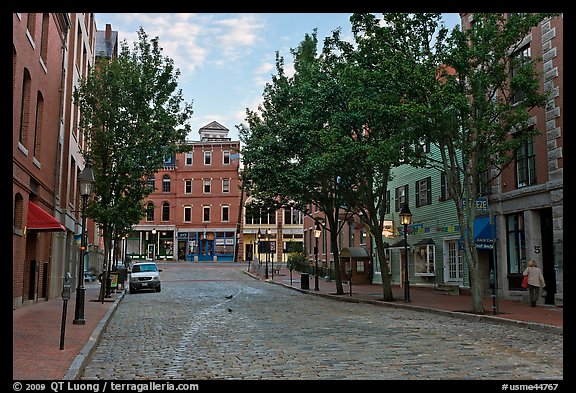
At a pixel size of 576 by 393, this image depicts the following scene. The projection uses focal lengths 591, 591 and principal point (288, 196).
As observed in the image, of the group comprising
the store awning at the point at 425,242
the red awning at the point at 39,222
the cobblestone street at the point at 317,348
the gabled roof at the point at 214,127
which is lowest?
the cobblestone street at the point at 317,348

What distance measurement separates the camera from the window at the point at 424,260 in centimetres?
3178

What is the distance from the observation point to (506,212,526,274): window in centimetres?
2339

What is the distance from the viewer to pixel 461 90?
18.6m

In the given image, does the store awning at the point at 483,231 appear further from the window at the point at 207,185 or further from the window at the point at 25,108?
the window at the point at 207,185

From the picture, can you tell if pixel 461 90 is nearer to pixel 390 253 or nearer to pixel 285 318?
pixel 285 318

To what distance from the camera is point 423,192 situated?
A: 109ft

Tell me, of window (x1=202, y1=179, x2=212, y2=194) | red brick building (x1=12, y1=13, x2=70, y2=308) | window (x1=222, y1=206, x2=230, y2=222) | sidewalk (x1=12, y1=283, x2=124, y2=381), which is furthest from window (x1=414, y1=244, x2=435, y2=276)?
window (x1=202, y1=179, x2=212, y2=194)

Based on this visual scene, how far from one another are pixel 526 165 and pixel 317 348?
1477cm

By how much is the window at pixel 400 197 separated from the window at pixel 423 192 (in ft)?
5.60

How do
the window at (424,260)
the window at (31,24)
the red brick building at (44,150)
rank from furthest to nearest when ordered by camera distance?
the window at (424,260), the window at (31,24), the red brick building at (44,150)

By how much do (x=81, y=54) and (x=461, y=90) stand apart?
2203cm

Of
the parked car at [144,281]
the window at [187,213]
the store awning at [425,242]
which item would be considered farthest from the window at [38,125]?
the window at [187,213]

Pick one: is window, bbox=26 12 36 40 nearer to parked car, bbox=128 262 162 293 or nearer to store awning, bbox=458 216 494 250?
Result: parked car, bbox=128 262 162 293
